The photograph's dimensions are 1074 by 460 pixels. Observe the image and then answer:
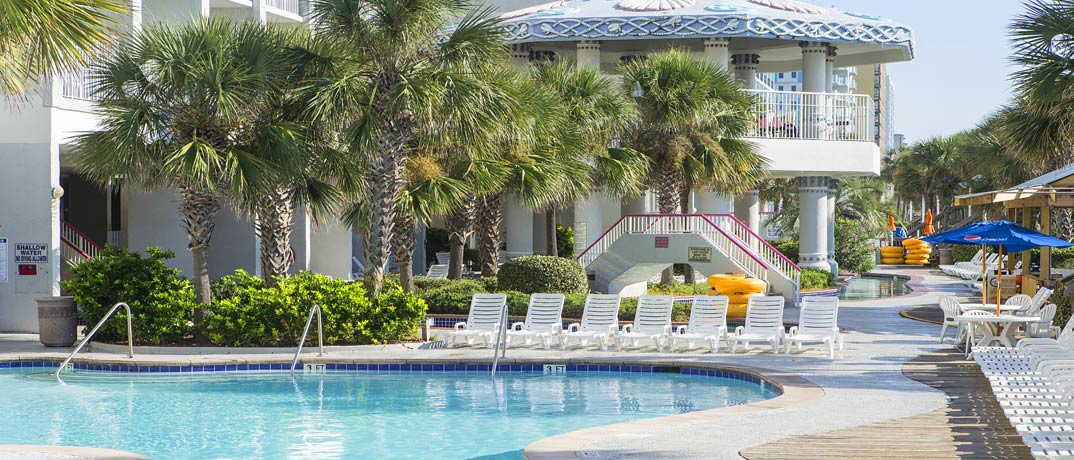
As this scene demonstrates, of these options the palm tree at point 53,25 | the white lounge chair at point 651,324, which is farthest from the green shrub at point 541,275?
the palm tree at point 53,25

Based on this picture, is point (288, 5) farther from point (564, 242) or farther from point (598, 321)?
point (598, 321)

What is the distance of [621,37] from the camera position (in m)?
30.7

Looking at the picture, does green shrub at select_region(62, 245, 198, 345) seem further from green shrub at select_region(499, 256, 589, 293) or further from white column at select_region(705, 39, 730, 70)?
white column at select_region(705, 39, 730, 70)

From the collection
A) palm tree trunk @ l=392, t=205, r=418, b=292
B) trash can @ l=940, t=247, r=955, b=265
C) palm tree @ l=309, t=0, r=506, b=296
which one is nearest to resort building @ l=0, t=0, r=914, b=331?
palm tree trunk @ l=392, t=205, r=418, b=292

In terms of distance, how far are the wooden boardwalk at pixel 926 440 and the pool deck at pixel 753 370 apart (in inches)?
5.5

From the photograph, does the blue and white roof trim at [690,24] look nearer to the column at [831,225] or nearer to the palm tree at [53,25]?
the column at [831,225]

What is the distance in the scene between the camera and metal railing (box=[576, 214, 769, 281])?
26.7 meters

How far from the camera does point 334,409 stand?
1401cm

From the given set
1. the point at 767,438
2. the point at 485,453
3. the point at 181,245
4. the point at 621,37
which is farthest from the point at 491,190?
the point at 767,438

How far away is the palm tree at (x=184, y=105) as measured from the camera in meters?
17.3

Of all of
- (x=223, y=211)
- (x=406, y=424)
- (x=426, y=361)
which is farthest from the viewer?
(x=223, y=211)

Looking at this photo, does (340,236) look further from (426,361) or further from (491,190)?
(426,361)

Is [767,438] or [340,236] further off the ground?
[340,236]

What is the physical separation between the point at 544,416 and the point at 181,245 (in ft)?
48.0
